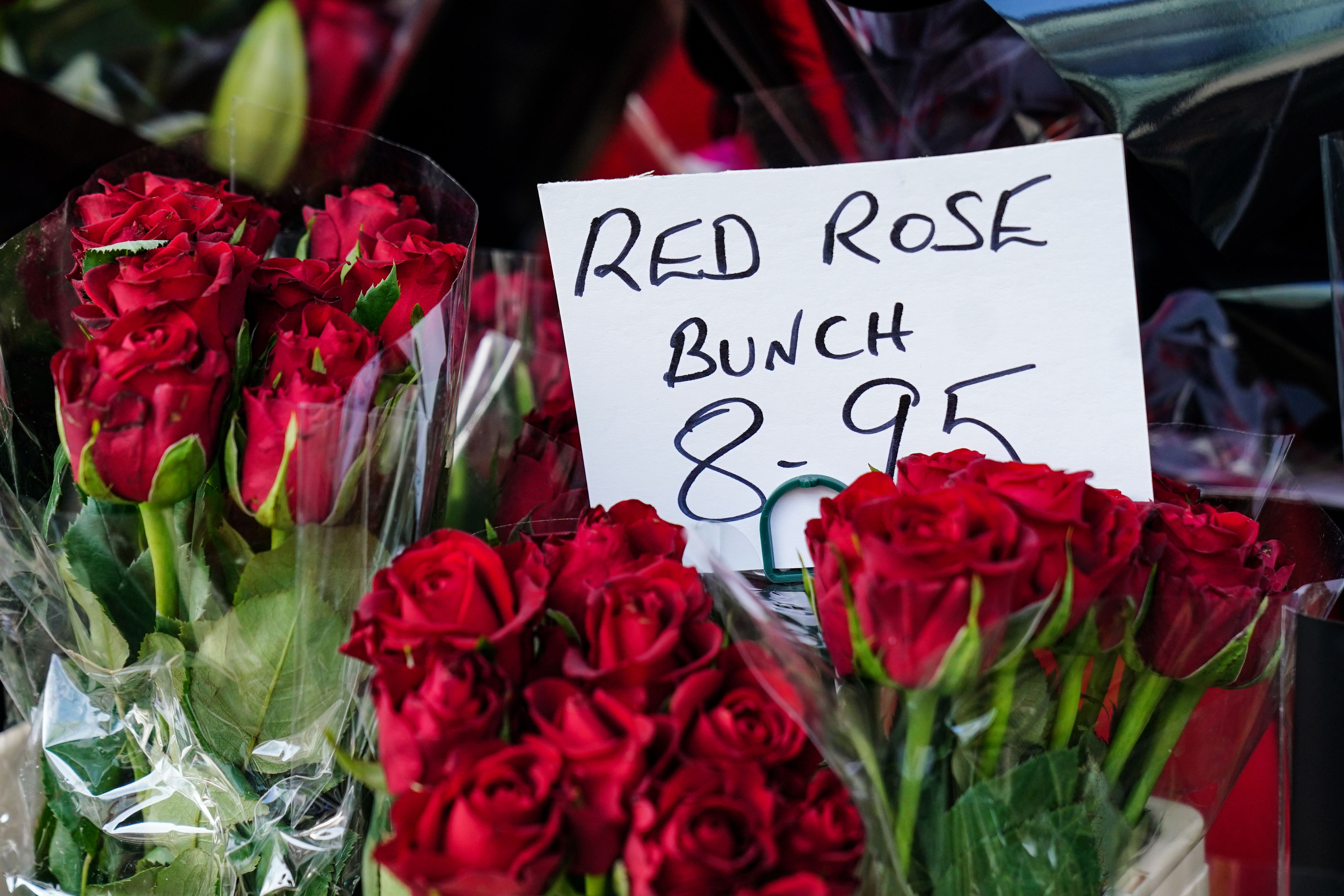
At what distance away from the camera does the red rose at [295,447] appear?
500 mm

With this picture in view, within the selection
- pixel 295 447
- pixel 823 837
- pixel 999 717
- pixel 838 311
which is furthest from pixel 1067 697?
pixel 295 447

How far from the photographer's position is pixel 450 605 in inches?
17.8

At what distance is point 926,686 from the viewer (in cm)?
47

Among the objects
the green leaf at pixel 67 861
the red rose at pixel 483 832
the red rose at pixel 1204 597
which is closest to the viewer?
the red rose at pixel 483 832

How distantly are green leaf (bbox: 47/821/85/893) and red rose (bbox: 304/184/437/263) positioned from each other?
1.13 ft

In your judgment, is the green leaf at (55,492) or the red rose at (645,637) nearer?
the red rose at (645,637)

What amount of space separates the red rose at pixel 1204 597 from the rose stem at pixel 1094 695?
0.08ft

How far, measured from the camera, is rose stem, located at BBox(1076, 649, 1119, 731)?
546mm

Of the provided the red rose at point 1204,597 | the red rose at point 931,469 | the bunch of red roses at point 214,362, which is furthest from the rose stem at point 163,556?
the red rose at point 1204,597

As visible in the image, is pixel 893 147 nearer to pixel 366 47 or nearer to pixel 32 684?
pixel 366 47

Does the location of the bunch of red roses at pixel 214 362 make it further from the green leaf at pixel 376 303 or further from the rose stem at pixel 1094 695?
the rose stem at pixel 1094 695

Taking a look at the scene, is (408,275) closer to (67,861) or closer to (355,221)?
(355,221)

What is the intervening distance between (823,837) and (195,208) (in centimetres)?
44

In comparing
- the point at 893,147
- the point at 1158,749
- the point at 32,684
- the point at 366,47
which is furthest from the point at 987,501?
the point at 366,47
